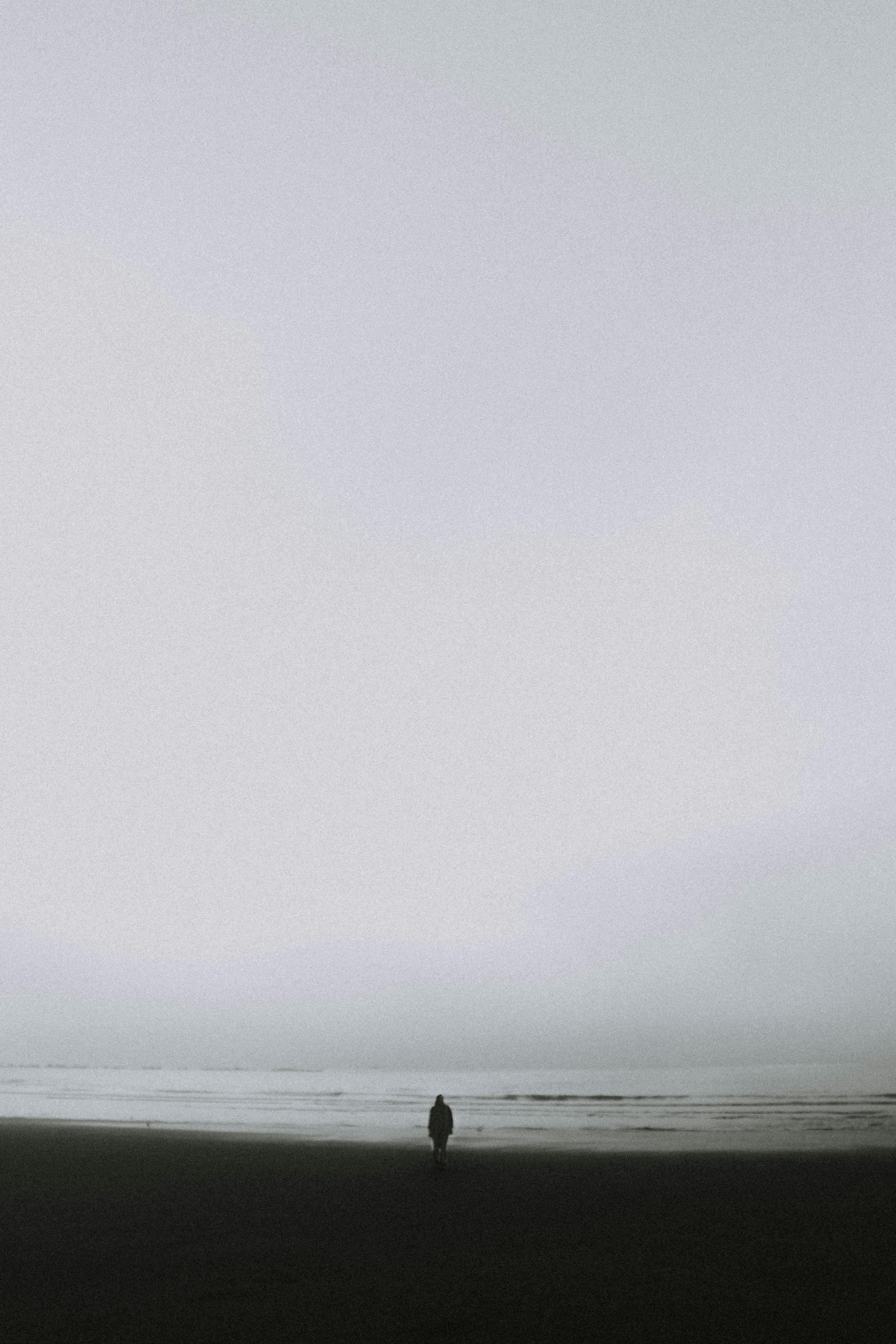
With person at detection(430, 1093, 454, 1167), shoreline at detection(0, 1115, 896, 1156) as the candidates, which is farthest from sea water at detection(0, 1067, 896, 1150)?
person at detection(430, 1093, 454, 1167)

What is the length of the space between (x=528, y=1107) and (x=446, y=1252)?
46295mm

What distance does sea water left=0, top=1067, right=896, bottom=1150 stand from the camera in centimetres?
3609

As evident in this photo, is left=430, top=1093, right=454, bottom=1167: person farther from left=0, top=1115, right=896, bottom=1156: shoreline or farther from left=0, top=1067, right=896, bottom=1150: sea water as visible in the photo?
left=0, top=1067, right=896, bottom=1150: sea water

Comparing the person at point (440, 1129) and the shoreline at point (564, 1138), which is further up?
the person at point (440, 1129)

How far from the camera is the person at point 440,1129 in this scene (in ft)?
75.0

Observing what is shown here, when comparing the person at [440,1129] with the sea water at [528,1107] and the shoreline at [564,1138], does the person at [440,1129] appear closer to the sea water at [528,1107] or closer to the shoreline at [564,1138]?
the shoreline at [564,1138]

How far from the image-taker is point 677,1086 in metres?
80.1

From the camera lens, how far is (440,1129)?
75.0 feet

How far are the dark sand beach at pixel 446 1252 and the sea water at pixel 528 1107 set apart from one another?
11.1m

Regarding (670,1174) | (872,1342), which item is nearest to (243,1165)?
(670,1174)

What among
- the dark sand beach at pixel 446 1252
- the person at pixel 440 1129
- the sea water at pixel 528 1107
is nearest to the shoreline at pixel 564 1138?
the sea water at pixel 528 1107

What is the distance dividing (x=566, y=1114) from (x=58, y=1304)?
Result: 4423 cm

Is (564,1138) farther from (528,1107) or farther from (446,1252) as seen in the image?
(446,1252)

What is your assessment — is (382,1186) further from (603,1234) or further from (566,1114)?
(566,1114)
